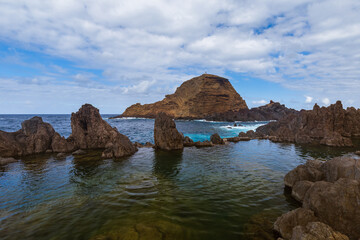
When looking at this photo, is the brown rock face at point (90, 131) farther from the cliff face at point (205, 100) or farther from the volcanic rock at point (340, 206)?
the cliff face at point (205, 100)

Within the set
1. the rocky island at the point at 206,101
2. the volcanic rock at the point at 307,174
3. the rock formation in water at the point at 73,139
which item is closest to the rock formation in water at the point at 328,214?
the volcanic rock at the point at 307,174

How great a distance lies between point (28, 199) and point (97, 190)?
16.4 ft

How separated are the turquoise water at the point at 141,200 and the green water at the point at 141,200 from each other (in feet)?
0.18

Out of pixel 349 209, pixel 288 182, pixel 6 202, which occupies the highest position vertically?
pixel 349 209

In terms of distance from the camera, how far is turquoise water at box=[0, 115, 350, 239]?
32.3 ft

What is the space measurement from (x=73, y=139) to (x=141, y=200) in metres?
Result: 29.4

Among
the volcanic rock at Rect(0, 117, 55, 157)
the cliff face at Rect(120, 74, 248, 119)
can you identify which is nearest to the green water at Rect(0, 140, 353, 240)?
the volcanic rock at Rect(0, 117, 55, 157)

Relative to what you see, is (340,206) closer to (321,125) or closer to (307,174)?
(307,174)

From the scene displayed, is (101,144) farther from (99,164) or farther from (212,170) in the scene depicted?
(212,170)

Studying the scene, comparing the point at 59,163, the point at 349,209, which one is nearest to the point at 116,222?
the point at 349,209

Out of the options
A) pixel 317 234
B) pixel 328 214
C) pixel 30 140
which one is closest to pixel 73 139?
pixel 30 140

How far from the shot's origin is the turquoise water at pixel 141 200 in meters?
9.86

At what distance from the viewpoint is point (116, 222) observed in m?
10.6

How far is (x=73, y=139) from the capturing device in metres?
36.0
